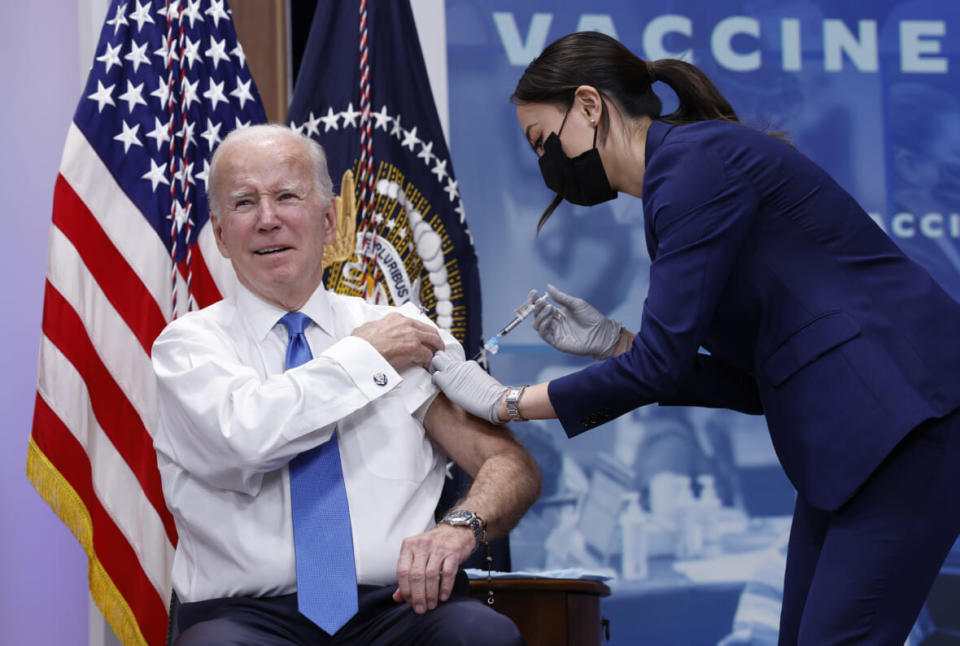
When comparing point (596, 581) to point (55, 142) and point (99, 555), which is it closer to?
point (99, 555)

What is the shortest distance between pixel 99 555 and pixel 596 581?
1356 mm

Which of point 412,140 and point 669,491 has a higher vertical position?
point 412,140

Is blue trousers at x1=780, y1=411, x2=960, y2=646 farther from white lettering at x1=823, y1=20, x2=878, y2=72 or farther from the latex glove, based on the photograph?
white lettering at x1=823, y1=20, x2=878, y2=72

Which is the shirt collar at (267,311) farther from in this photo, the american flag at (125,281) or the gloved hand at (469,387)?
the american flag at (125,281)

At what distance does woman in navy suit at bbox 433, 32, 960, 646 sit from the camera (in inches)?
57.4

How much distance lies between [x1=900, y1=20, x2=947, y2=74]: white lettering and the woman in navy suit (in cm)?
258

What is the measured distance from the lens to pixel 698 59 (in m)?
3.86

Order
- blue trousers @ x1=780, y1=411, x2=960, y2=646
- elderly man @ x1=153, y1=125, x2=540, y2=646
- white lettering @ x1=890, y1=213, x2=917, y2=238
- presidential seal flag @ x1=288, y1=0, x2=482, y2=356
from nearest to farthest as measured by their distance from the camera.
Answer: blue trousers @ x1=780, y1=411, x2=960, y2=646 < elderly man @ x1=153, y1=125, x2=540, y2=646 < presidential seal flag @ x1=288, y1=0, x2=482, y2=356 < white lettering @ x1=890, y1=213, x2=917, y2=238

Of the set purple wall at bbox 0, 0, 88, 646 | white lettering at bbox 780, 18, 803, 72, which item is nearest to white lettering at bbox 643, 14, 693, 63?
white lettering at bbox 780, 18, 803, 72

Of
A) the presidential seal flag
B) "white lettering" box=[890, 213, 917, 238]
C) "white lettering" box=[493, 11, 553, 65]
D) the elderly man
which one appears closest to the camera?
the elderly man

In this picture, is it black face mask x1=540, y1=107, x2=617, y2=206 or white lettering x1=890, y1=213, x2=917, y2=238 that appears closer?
black face mask x1=540, y1=107, x2=617, y2=206

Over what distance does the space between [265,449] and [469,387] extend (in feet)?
1.38

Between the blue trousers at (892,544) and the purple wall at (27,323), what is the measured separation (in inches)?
97.0

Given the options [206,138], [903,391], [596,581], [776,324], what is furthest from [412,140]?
[903,391]
